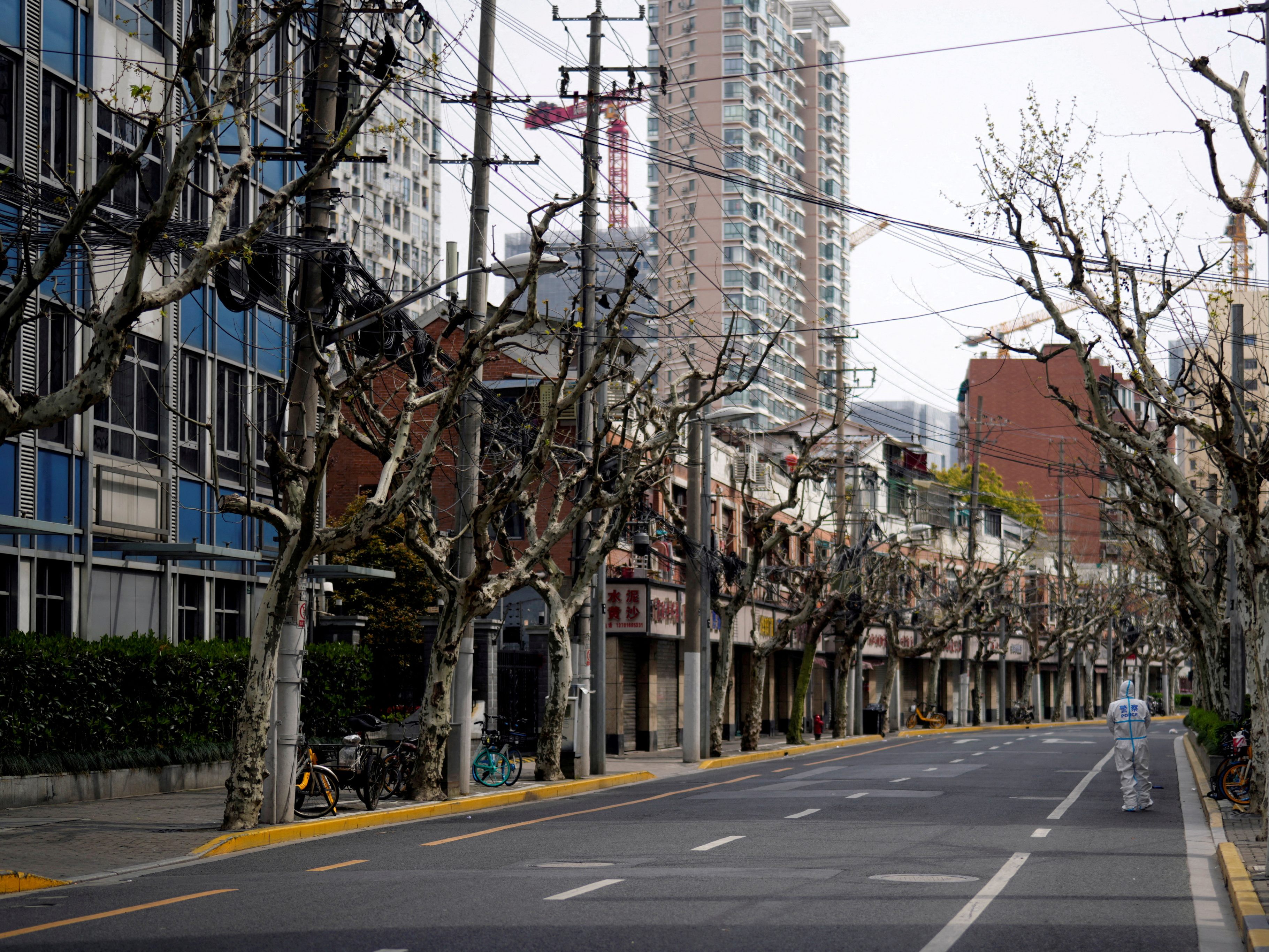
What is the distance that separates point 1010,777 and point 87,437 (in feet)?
57.5

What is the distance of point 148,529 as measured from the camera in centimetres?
2720

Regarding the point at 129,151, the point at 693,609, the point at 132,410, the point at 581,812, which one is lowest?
the point at 581,812

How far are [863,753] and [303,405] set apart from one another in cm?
2667

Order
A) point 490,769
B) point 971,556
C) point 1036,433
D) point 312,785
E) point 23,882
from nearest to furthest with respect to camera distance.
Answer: point 23,882
point 312,785
point 490,769
point 971,556
point 1036,433

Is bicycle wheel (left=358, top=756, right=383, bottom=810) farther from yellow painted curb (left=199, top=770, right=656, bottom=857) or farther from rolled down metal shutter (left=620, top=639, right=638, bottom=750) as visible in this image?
rolled down metal shutter (left=620, top=639, right=638, bottom=750)

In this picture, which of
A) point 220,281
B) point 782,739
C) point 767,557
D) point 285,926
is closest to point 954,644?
point 767,557

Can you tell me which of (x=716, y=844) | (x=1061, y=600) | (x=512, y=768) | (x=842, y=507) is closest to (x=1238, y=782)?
(x=716, y=844)

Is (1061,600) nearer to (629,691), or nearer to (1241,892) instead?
(629,691)

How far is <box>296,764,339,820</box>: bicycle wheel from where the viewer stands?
19828mm

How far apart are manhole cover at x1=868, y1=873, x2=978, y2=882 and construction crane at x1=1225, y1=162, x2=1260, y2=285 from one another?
759 centimetres

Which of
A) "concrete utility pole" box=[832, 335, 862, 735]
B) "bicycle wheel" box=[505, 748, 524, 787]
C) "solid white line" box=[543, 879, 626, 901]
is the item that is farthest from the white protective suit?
"concrete utility pole" box=[832, 335, 862, 735]

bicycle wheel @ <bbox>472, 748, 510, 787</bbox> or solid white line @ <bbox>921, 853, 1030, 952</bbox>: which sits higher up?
solid white line @ <bbox>921, 853, 1030, 952</bbox>

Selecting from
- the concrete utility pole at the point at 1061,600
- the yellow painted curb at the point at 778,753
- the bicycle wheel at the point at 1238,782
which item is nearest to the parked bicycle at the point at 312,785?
the bicycle wheel at the point at 1238,782

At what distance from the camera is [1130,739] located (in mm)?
20672
